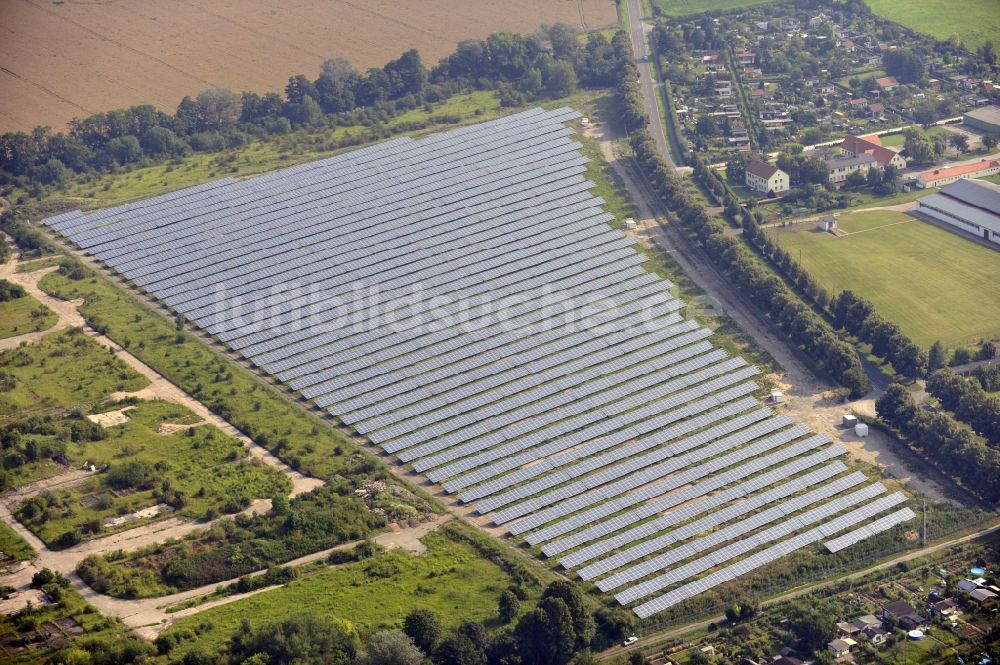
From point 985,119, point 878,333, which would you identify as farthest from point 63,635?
point 985,119

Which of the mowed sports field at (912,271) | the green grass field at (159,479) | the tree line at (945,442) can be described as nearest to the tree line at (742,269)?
the tree line at (945,442)

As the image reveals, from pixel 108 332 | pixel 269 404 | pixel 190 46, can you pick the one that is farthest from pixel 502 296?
pixel 190 46

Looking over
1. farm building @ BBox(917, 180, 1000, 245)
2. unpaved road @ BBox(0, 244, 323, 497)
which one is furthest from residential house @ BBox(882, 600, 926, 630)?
farm building @ BBox(917, 180, 1000, 245)

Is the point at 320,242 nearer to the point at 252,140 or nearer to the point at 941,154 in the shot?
the point at 252,140

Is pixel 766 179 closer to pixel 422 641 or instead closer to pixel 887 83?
pixel 887 83

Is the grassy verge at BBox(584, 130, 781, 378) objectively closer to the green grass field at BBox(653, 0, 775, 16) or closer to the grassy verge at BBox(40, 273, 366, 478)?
the grassy verge at BBox(40, 273, 366, 478)

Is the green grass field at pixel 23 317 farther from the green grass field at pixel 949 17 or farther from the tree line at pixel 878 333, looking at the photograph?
the green grass field at pixel 949 17
